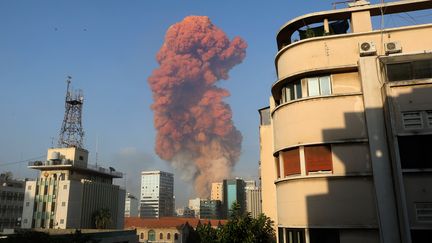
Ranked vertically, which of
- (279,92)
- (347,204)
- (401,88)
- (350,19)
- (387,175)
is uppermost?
(350,19)

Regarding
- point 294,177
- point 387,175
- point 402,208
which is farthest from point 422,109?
Answer: point 294,177

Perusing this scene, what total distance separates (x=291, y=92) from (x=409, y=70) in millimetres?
5320

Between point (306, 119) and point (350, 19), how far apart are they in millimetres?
6067

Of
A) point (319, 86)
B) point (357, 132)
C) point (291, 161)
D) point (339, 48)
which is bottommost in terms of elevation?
point (291, 161)

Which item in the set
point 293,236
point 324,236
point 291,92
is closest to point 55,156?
point 291,92

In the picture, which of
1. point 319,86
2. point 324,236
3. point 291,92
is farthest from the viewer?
point 291,92

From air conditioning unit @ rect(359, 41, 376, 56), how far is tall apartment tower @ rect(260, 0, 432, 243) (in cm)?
4

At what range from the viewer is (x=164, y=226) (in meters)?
104

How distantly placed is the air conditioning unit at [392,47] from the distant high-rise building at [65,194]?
77327 millimetres

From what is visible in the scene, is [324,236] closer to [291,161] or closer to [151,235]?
[291,161]

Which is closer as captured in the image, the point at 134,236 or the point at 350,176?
the point at 350,176

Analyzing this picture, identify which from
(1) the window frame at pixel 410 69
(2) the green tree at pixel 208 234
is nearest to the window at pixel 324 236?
(1) the window frame at pixel 410 69

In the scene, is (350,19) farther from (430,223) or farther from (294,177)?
(430,223)

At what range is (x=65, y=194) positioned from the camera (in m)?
80.2
